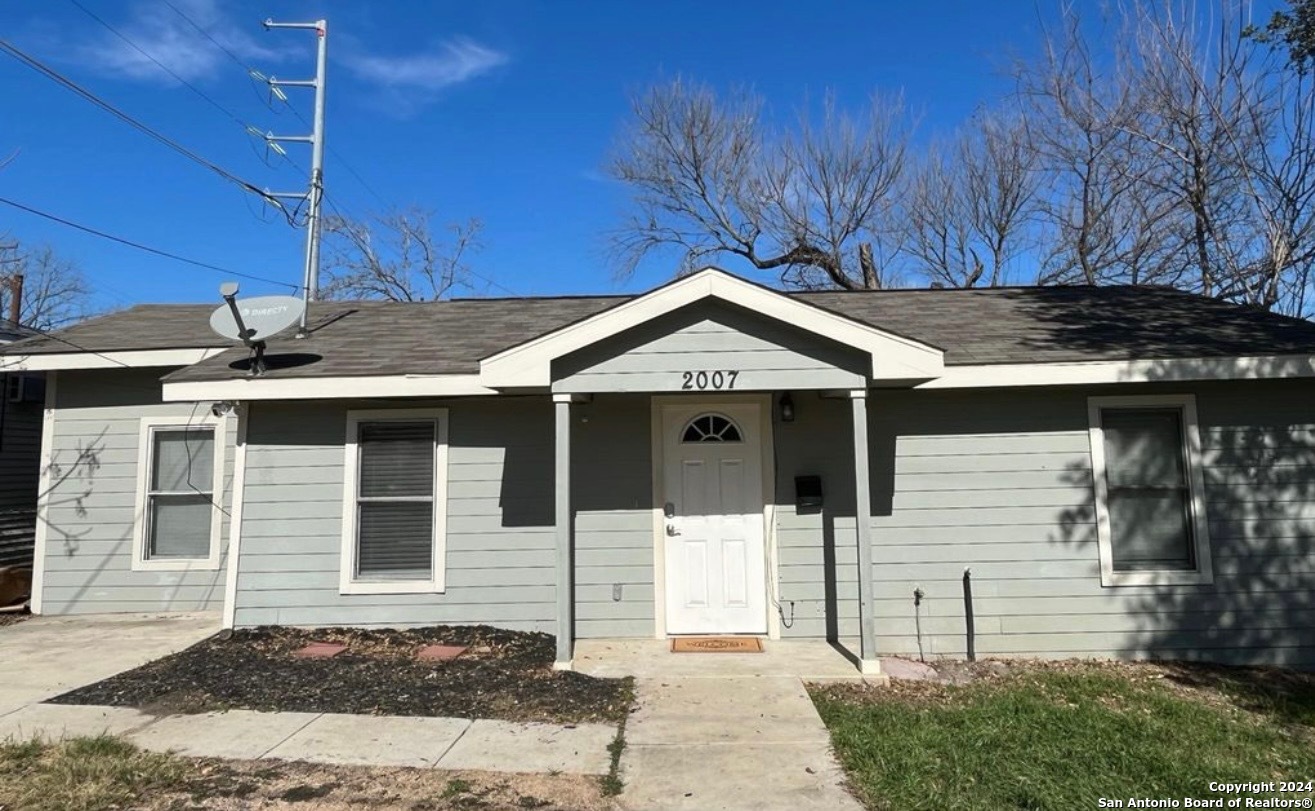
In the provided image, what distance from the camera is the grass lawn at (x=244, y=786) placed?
3703 millimetres

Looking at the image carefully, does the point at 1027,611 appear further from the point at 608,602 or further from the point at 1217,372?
the point at 608,602

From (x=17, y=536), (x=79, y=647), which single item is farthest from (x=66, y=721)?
(x=17, y=536)

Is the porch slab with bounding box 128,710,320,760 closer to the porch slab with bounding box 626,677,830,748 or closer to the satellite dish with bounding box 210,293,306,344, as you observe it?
the porch slab with bounding box 626,677,830,748

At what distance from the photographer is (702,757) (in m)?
4.33

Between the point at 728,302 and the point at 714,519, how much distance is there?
2035mm

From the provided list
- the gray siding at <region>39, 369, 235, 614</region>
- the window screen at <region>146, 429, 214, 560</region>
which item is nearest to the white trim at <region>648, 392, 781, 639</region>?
the gray siding at <region>39, 369, 235, 614</region>

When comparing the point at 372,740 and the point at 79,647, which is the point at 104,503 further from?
the point at 372,740

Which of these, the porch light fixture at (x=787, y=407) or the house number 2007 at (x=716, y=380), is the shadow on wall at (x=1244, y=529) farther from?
the house number 2007 at (x=716, y=380)

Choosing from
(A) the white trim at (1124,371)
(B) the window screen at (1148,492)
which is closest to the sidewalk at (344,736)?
(A) the white trim at (1124,371)

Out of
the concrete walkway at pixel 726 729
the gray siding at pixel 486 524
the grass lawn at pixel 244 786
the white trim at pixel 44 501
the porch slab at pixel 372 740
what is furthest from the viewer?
the white trim at pixel 44 501

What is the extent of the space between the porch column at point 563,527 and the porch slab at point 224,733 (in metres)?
1.79

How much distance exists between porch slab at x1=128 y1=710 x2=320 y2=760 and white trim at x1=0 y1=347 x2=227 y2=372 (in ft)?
14.7

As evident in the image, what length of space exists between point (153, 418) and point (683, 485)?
19.6 ft

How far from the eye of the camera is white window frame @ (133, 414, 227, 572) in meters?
8.20
